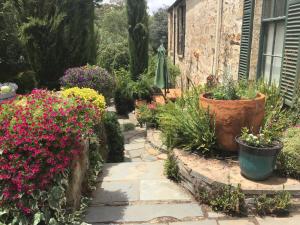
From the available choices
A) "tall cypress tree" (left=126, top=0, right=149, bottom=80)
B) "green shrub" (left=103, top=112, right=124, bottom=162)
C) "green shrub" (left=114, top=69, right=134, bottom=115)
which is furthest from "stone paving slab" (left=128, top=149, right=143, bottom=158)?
"tall cypress tree" (left=126, top=0, right=149, bottom=80)

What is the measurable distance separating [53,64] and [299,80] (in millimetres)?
6099

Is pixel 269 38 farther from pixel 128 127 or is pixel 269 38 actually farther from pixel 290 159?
pixel 128 127

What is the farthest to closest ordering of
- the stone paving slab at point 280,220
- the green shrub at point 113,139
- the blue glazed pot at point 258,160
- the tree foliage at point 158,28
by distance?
the tree foliage at point 158,28, the green shrub at point 113,139, the blue glazed pot at point 258,160, the stone paving slab at point 280,220

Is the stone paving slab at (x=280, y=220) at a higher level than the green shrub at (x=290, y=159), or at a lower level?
lower

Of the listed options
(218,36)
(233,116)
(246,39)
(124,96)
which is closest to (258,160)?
(233,116)

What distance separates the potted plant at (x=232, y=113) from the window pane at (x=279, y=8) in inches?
59.1

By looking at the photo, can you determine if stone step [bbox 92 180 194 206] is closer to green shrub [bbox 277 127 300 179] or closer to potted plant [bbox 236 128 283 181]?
potted plant [bbox 236 128 283 181]

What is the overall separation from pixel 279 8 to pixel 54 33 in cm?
536

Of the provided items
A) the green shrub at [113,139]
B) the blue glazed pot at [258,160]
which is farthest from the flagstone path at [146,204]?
the green shrub at [113,139]

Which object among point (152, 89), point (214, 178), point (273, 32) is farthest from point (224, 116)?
point (152, 89)

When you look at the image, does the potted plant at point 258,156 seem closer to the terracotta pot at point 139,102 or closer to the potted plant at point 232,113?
the potted plant at point 232,113

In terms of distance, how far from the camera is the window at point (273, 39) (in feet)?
15.2

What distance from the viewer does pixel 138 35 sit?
35.8 feet

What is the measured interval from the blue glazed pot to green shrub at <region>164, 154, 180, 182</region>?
0.81m
